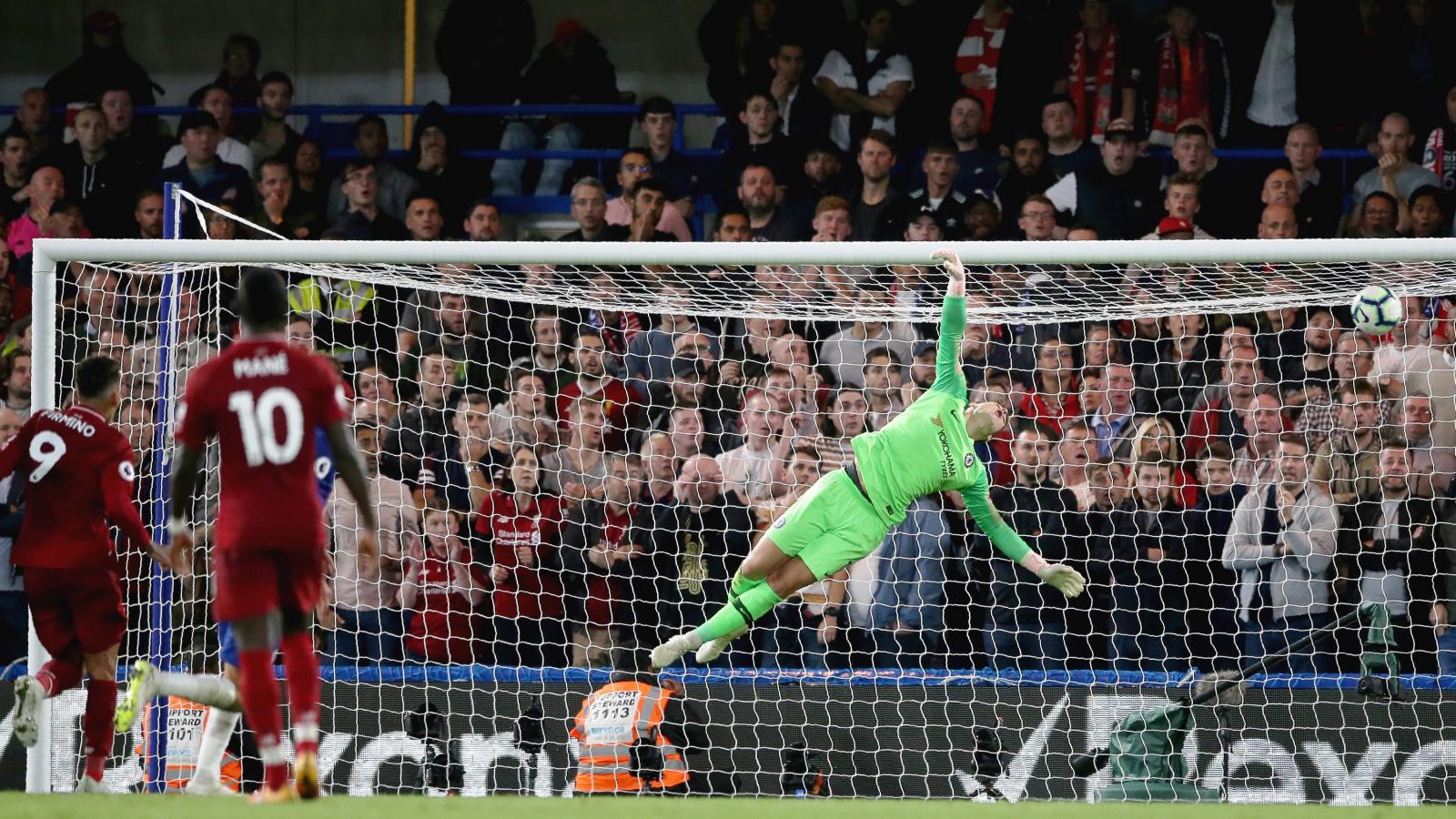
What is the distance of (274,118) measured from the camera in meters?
13.0

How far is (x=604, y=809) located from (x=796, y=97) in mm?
7441

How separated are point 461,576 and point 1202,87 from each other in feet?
20.3

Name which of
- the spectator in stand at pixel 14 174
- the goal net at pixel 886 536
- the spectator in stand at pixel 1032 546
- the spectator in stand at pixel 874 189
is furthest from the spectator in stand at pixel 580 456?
the spectator in stand at pixel 14 174

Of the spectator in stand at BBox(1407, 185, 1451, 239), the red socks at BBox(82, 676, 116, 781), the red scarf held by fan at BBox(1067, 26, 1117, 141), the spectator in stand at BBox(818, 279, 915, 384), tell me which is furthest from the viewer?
the red scarf held by fan at BBox(1067, 26, 1117, 141)

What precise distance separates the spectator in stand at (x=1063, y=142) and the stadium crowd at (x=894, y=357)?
24 millimetres

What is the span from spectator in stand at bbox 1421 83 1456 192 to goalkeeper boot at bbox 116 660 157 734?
8642mm

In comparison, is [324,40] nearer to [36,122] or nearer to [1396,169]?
[36,122]

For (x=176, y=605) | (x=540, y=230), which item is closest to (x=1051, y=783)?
(x=176, y=605)

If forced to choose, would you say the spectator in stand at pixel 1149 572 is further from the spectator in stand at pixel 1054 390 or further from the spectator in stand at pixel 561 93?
the spectator in stand at pixel 561 93

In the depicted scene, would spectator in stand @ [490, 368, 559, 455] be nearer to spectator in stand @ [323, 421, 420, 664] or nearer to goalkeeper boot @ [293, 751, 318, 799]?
spectator in stand @ [323, 421, 420, 664]

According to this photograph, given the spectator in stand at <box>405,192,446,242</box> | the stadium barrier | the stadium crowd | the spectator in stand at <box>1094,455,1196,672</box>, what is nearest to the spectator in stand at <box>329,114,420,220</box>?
the stadium crowd

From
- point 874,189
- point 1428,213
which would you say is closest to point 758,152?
point 874,189

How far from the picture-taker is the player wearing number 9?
7.12 metres

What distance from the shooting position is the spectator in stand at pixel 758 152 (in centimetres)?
1174
